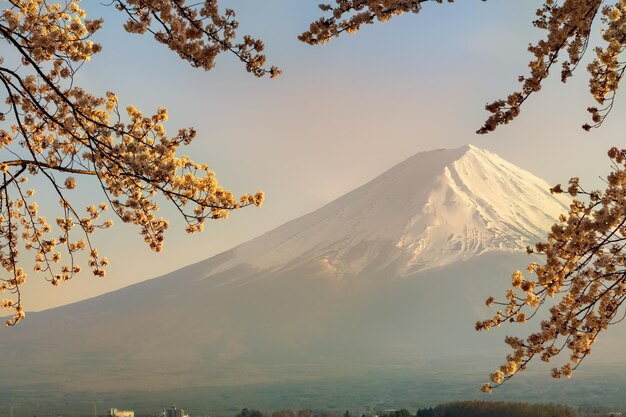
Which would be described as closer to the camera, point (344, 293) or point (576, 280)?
point (576, 280)

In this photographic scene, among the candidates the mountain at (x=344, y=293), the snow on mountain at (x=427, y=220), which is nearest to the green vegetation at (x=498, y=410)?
the mountain at (x=344, y=293)

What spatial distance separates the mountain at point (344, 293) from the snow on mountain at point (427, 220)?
237mm

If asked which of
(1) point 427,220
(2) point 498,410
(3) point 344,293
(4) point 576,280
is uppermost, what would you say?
(1) point 427,220

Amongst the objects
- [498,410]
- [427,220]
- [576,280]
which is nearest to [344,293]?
[427,220]

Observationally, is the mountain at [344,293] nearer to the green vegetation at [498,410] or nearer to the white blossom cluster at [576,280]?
the green vegetation at [498,410]

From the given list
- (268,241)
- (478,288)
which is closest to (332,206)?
(268,241)

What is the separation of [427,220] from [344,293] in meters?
19.9

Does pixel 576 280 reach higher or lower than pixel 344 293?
lower

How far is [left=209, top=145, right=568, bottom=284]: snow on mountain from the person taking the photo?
427ft

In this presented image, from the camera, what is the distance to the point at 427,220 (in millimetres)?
134000

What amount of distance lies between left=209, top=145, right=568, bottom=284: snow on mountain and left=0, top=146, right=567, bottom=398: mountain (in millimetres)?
237

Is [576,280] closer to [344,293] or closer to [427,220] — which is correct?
[427,220]

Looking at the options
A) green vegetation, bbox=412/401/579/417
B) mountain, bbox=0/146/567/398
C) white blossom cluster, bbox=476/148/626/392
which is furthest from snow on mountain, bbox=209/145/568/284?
white blossom cluster, bbox=476/148/626/392

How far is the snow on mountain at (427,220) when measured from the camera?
427 feet
